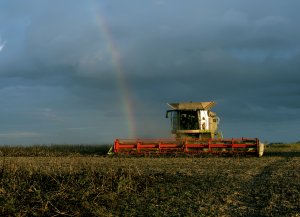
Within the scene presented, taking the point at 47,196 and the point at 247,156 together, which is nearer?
the point at 47,196

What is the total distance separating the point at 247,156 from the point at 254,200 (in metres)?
17.3

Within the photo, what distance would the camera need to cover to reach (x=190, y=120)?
3341cm

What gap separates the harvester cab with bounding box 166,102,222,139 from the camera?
33.2m

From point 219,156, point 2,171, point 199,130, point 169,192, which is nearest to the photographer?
point 169,192

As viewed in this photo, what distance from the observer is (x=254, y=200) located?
11.1 metres

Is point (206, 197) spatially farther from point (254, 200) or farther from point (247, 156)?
point (247, 156)

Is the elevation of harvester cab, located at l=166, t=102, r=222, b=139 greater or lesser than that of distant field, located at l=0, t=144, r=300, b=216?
greater

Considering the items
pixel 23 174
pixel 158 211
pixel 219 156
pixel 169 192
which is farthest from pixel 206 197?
pixel 219 156

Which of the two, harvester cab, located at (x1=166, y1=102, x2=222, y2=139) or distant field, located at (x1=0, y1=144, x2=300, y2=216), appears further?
harvester cab, located at (x1=166, y1=102, x2=222, y2=139)

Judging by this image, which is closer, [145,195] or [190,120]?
[145,195]

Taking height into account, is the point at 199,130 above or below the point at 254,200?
above

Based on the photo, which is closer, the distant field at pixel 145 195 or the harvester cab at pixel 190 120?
the distant field at pixel 145 195

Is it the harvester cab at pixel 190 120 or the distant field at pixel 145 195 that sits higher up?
the harvester cab at pixel 190 120

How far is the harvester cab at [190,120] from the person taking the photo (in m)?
33.2
